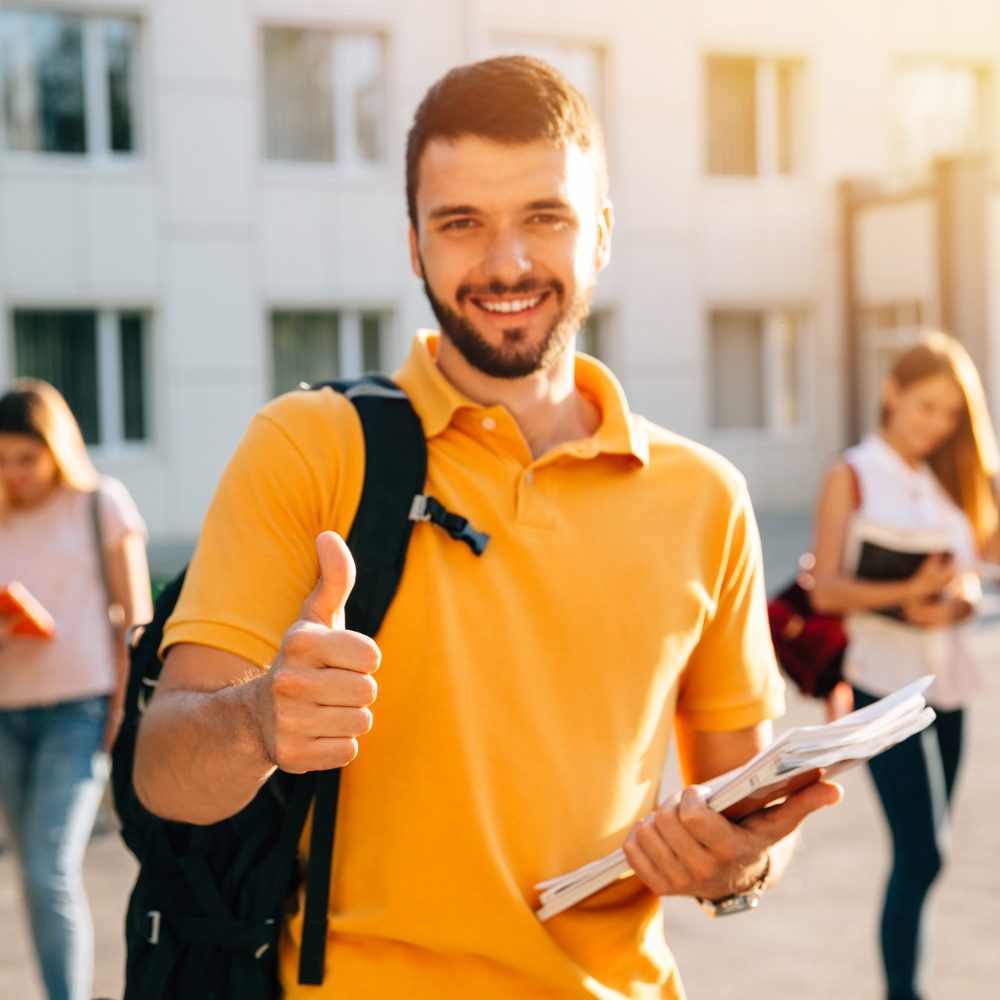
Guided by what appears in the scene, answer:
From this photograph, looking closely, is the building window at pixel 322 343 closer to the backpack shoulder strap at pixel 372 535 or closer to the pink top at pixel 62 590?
the pink top at pixel 62 590

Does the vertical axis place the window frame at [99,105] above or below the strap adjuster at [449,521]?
above

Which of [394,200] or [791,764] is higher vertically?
[394,200]


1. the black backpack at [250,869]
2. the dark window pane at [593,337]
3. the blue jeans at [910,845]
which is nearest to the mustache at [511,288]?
the black backpack at [250,869]

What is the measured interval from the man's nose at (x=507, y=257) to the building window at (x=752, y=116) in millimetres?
19226

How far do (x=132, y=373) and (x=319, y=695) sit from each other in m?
16.6

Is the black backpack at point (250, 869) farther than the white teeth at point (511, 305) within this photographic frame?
No

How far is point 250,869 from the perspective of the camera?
1.98 m

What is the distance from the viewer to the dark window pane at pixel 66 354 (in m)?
17.1

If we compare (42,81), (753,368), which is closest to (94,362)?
(42,81)

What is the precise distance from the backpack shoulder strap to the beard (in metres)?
0.13

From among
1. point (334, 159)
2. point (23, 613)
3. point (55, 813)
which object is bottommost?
point (55, 813)

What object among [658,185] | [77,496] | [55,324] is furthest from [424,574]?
[658,185]

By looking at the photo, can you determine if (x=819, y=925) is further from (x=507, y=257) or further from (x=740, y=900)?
(x=507, y=257)

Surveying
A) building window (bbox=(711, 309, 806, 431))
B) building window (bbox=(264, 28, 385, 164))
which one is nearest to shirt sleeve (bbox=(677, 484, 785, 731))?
building window (bbox=(264, 28, 385, 164))
